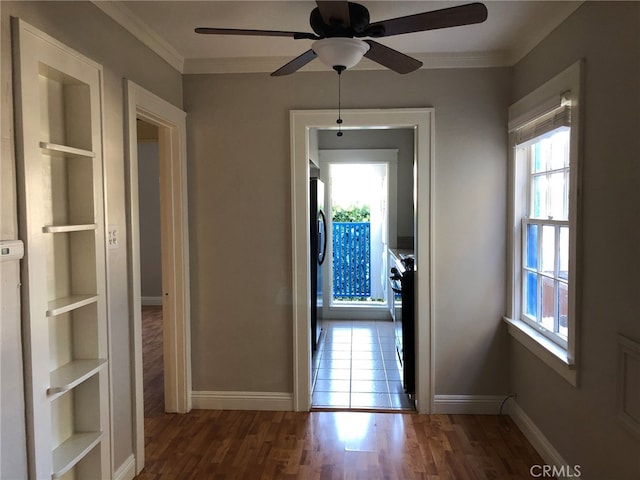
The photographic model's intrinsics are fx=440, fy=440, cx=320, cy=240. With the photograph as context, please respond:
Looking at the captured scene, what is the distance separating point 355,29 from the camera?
1832 millimetres

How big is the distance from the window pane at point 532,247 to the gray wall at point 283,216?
21 cm

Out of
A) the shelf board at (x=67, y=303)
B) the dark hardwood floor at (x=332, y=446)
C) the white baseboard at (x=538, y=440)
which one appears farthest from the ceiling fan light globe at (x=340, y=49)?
the white baseboard at (x=538, y=440)

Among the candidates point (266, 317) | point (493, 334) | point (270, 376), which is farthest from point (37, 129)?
point (493, 334)

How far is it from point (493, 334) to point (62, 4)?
305cm

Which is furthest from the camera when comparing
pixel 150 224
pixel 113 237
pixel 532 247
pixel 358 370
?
pixel 150 224

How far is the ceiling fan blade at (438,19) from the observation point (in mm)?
1572

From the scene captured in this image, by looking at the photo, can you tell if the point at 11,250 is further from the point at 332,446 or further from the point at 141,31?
the point at 332,446

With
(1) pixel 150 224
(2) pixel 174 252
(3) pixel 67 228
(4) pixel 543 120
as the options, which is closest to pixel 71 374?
(3) pixel 67 228

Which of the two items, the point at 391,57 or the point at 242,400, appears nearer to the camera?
the point at 391,57

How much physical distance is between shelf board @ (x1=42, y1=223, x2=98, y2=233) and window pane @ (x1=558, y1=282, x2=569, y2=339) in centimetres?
236

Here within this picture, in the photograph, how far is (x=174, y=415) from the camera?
3.10m

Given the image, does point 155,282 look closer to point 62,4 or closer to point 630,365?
point 62,4

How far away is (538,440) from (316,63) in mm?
2724

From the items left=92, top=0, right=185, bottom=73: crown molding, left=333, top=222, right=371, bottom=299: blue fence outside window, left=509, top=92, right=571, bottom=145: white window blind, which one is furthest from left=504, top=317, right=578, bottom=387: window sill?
left=333, top=222, right=371, bottom=299: blue fence outside window
